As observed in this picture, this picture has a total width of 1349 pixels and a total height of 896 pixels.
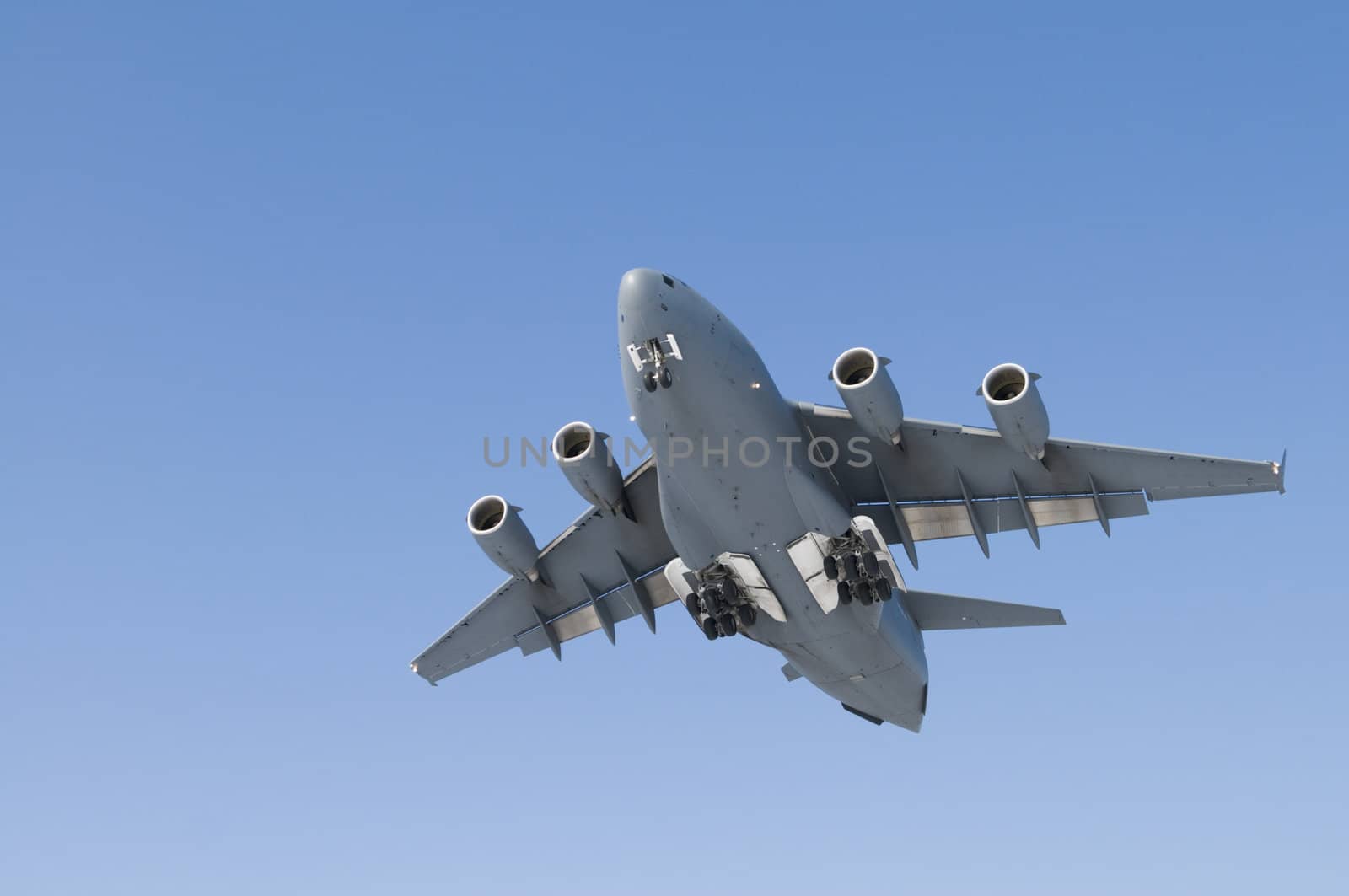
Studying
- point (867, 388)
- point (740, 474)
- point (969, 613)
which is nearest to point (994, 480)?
point (969, 613)

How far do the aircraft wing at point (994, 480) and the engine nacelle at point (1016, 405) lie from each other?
134 cm

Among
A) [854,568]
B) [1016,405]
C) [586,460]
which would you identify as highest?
[586,460]

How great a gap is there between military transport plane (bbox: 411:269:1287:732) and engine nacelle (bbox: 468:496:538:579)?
0.09 ft

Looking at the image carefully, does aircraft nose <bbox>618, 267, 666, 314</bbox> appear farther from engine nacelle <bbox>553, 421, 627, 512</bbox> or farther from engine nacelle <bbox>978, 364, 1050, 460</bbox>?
engine nacelle <bbox>978, 364, 1050, 460</bbox>

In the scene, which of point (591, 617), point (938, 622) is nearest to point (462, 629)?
point (591, 617)

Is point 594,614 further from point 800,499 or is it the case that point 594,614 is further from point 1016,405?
point 1016,405

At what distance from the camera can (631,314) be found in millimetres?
17016

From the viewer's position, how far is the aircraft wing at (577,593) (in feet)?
71.7

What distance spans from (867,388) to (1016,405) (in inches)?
75.8

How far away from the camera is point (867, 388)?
18.0 m

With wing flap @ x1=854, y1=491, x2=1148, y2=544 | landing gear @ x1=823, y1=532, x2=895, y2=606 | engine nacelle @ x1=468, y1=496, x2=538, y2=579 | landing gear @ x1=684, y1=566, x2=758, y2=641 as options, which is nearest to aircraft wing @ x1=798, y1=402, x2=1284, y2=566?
wing flap @ x1=854, y1=491, x2=1148, y2=544

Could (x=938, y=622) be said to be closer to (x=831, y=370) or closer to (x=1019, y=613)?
(x=1019, y=613)

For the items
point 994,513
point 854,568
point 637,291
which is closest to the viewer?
point 637,291

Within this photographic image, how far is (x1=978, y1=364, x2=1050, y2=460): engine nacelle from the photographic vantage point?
1766cm
